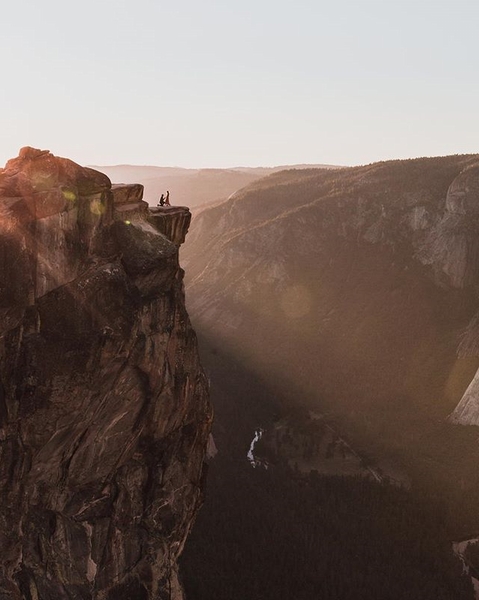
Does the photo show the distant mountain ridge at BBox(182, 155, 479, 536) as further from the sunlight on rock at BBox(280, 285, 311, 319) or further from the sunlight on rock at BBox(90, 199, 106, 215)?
the sunlight on rock at BBox(90, 199, 106, 215)

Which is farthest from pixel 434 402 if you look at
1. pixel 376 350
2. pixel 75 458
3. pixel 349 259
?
pixel 75 458

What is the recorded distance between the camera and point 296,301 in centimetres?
15525

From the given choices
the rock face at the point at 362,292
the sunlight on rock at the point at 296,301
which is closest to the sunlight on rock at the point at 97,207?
the rock face at the point at 362,292

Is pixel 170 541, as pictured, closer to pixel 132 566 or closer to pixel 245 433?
pixel 132 566

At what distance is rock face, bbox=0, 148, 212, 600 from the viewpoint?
1171 inches

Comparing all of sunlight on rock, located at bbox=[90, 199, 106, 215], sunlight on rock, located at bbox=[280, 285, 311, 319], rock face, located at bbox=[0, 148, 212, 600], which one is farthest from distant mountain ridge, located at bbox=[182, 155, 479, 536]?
sunlight on rock, located at bbox=[90, 199, 106, 215]

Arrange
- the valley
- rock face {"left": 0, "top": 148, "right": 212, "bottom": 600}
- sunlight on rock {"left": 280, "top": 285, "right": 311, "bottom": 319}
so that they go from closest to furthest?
rock face {"left": 0, "top": 148, "right": 212, "bottom": 600} < the valley < sunlight on rock {"left": 280, "top": 285, "right": 311, "bottom": 319}

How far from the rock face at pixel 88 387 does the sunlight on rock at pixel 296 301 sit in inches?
4488

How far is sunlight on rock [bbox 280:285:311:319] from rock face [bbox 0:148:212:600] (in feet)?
374

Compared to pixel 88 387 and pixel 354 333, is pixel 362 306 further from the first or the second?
pixel 88 387

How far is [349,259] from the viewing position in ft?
524

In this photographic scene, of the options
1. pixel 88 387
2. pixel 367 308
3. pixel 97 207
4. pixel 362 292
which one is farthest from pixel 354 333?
pixel 97 207

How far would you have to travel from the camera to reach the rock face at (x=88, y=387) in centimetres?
2973

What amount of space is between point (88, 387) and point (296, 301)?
413 feet
